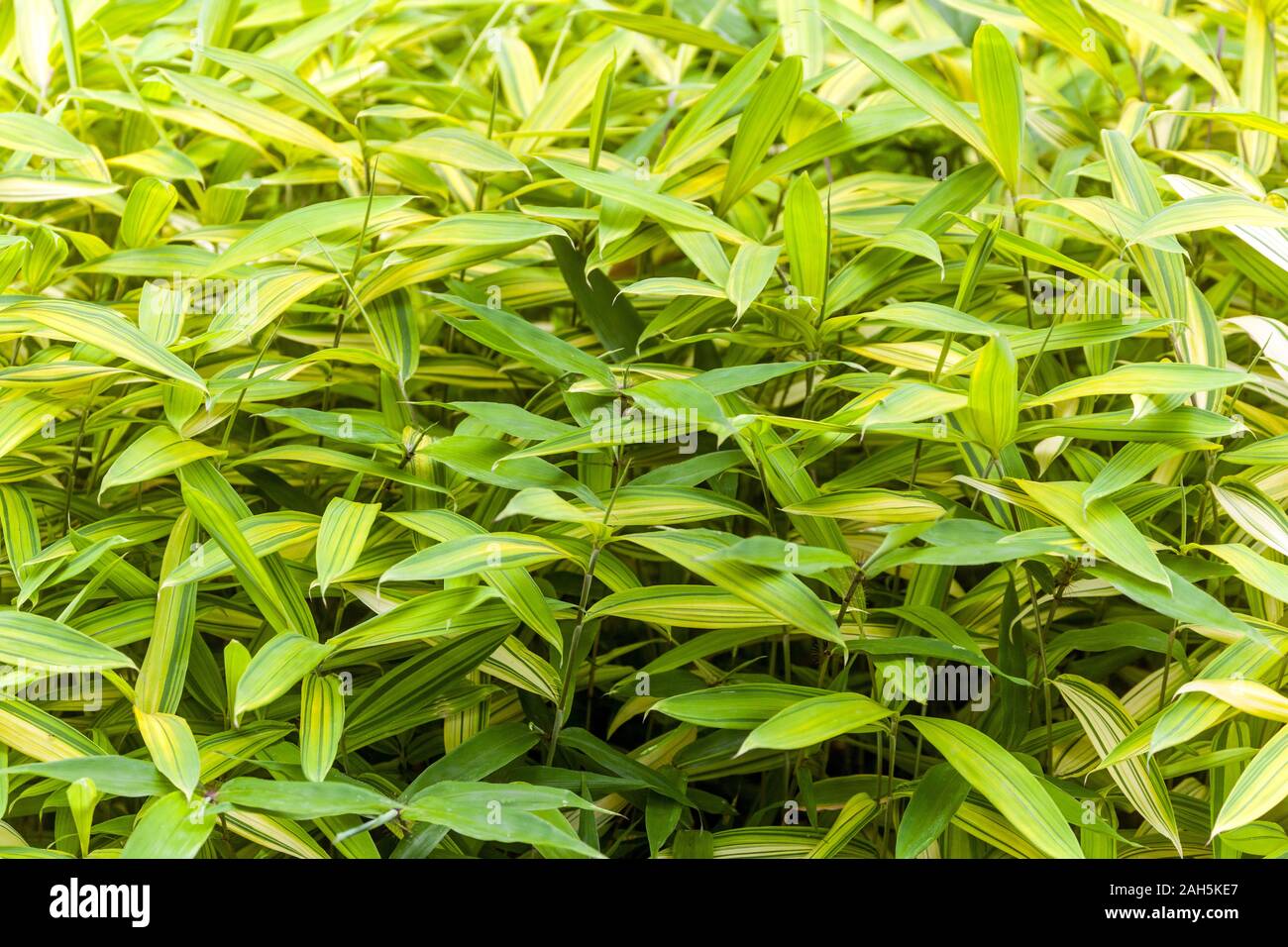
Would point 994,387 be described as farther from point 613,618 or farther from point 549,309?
point 549,309

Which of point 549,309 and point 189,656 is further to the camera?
point 549,309

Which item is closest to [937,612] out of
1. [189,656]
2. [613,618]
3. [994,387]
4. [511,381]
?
[994,387]

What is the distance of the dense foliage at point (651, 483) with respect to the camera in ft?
1.85

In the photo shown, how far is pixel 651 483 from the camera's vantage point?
2.10 feet

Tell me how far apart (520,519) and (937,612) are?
276 millimetres

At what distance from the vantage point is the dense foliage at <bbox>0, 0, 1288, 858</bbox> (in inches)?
22.2

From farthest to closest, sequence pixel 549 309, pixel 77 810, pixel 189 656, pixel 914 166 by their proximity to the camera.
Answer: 1. pixel 914 166
2. pixel 549 309
3. pixel 189 656
4. pixel 77 810

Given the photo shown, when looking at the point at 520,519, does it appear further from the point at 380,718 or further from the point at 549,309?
the point at 549,309

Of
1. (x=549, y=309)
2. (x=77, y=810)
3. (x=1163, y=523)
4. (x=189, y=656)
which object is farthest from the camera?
(x=549, y=309)

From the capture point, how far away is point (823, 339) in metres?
0.71

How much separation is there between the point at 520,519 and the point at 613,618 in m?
0.16

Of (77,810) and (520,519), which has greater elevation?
(520,519)
